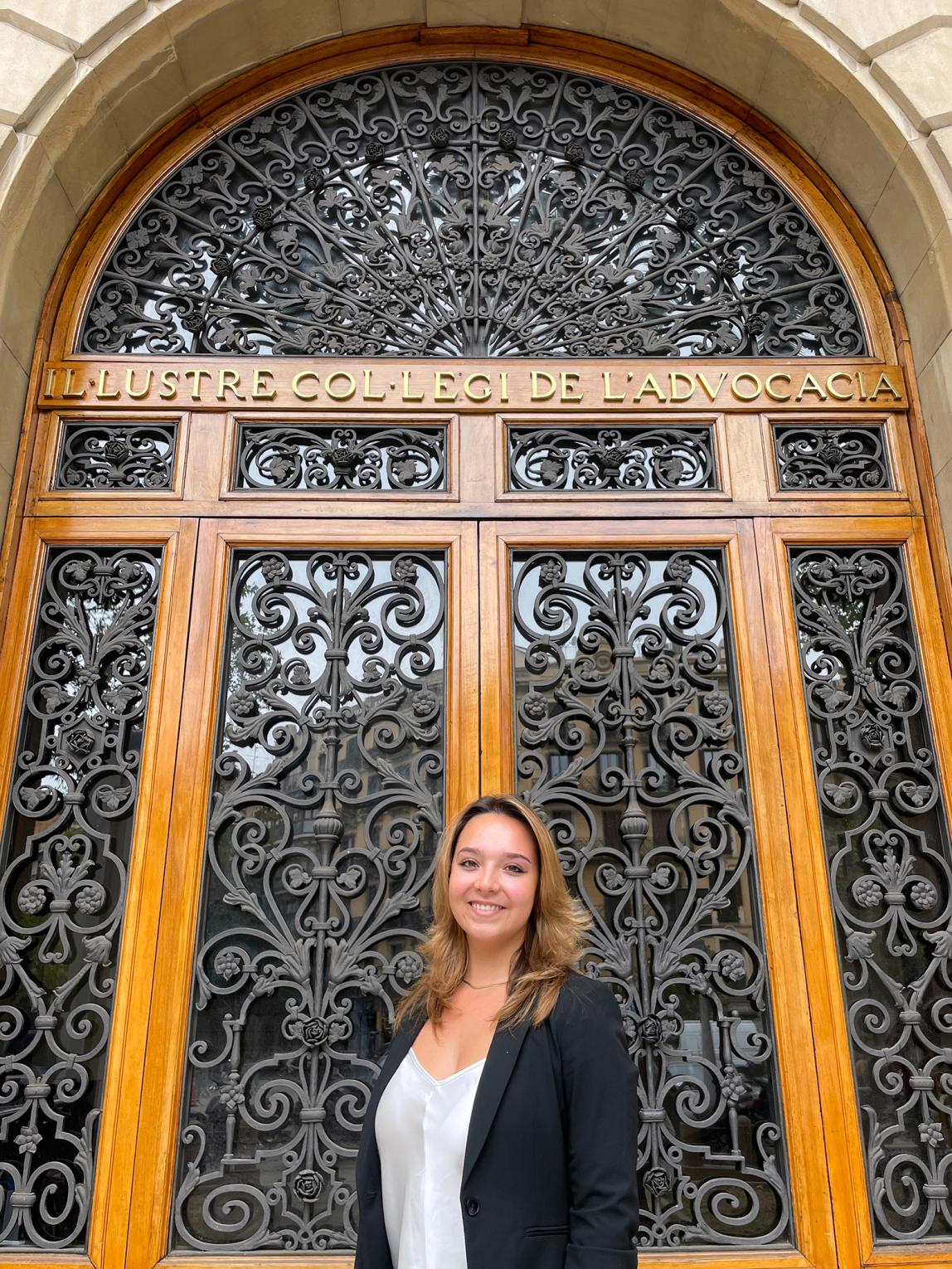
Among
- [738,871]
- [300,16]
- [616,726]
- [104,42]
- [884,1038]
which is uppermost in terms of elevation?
[300,16]

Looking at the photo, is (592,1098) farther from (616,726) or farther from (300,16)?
(300,16)

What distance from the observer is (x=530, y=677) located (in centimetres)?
388

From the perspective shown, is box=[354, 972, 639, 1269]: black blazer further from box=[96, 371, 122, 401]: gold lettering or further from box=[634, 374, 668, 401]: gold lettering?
box=[96, 371, 122, 401]: gold lettering

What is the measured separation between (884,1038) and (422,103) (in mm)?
4669

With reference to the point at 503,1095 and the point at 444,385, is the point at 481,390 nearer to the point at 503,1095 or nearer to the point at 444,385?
the point at 444,385

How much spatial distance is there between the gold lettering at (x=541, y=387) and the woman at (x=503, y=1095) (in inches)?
91.7

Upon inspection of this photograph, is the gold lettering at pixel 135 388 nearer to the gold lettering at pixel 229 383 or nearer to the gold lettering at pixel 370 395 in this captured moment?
the gold lettering at pixel 229 383

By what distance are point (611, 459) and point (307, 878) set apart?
218 cm

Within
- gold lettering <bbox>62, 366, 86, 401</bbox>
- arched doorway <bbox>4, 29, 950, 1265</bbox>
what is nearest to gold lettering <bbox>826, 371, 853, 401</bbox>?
arched doorway <bbox>4, 29, 950, 1265</bbox>

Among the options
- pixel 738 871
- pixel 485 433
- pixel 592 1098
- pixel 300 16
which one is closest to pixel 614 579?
pixel 485 433

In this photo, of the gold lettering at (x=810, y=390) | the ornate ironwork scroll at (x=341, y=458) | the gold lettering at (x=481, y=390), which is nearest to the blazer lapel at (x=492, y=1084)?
the ornate ironwork scroll at (x=341, y=458)

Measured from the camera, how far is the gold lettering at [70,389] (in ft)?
13.8

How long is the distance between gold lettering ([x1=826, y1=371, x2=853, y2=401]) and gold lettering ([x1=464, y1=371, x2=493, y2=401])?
1.53m

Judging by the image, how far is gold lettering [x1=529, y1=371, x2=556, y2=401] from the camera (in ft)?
13.8
